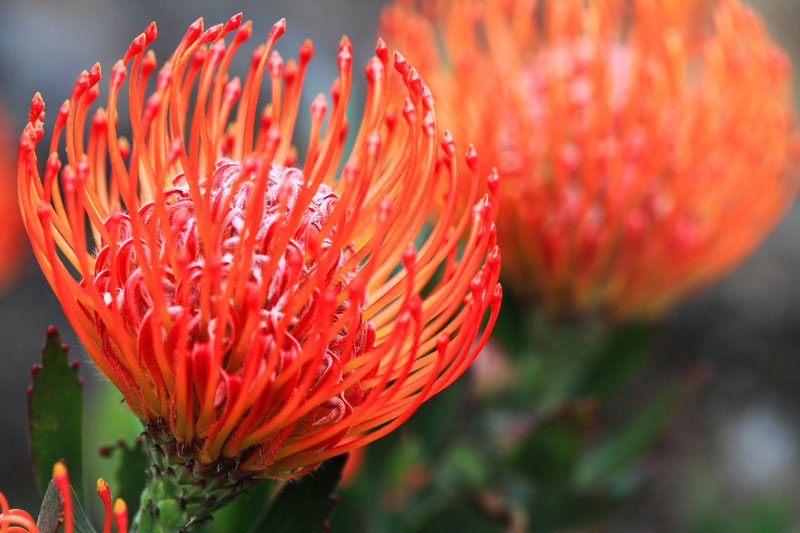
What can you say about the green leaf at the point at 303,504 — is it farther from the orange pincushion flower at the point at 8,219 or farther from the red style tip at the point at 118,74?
the orange pincushion flower at the point at 8,219

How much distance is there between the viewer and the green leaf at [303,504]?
74 cm

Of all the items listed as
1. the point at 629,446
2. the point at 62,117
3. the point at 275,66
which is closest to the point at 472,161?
the point at 275,66

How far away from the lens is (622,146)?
4.16 feet

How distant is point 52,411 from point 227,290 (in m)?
0.31

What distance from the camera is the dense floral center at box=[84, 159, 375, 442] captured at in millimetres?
596

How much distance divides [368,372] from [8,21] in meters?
3.74

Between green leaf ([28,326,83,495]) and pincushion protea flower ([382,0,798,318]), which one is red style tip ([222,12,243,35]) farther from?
pincushion protea flower ([382,0,798,318])

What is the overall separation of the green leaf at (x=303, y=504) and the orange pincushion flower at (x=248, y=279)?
0.12 ft

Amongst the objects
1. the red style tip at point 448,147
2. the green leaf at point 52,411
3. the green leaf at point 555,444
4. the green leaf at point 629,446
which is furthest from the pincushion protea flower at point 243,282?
the green leaf at point 629,446

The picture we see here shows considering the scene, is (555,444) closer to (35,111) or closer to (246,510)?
(246,510)

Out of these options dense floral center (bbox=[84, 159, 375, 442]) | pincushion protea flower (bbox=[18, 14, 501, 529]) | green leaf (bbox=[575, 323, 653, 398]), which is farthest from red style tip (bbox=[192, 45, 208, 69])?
green leaf (bbox=[575, 323, 653, 398])

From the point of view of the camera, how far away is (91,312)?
2.19ft

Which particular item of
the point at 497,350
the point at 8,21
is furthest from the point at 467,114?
the point at 8,21

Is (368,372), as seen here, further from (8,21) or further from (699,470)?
(8,21)
